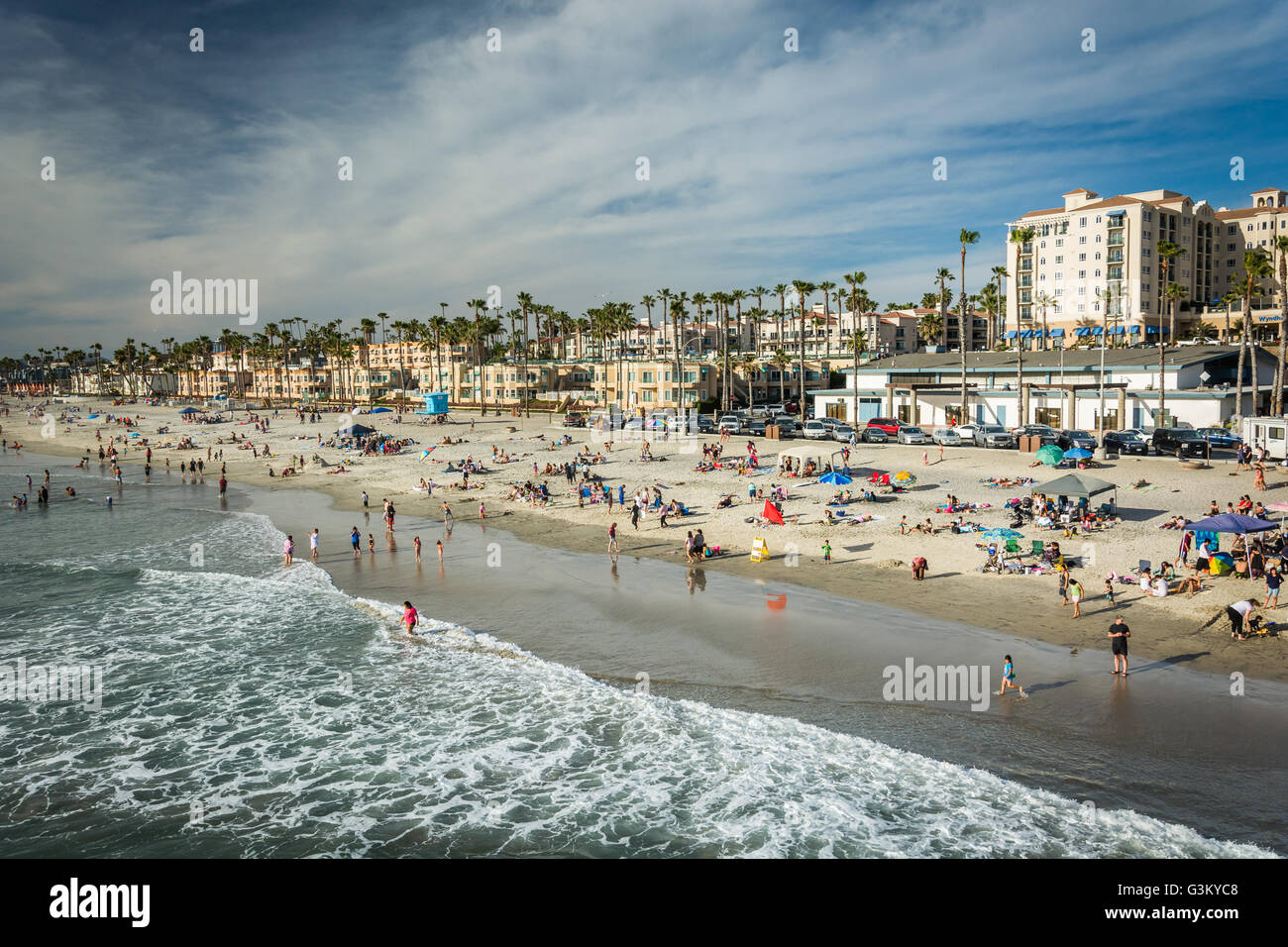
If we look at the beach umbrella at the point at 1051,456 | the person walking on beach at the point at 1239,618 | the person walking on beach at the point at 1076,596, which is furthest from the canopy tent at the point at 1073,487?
the person walking on beach at the point at 1239,618

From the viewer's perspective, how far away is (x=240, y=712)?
738 inches

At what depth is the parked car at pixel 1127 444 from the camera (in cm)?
4372

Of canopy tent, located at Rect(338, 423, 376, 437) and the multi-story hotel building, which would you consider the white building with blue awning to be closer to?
the multi-story hotel building

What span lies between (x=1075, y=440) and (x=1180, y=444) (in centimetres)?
615

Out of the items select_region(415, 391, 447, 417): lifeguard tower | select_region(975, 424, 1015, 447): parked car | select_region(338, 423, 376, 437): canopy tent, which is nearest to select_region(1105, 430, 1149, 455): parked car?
select_region(975, 424, 1015, 447): parked car

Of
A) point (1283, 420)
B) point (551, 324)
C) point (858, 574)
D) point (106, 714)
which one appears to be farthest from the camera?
point (551, 324)

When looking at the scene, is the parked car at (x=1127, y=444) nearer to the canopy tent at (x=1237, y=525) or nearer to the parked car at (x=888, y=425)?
the parked car at (x=888, y=425)

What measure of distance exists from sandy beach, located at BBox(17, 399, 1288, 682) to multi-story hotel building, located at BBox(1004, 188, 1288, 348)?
72.1 m

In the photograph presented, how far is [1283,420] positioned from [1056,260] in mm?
84240

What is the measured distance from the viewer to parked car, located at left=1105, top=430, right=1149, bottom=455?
4372 centimetres

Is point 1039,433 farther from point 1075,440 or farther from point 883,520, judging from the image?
point 883,520

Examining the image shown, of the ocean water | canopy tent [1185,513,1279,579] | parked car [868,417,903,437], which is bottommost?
the ocean water
